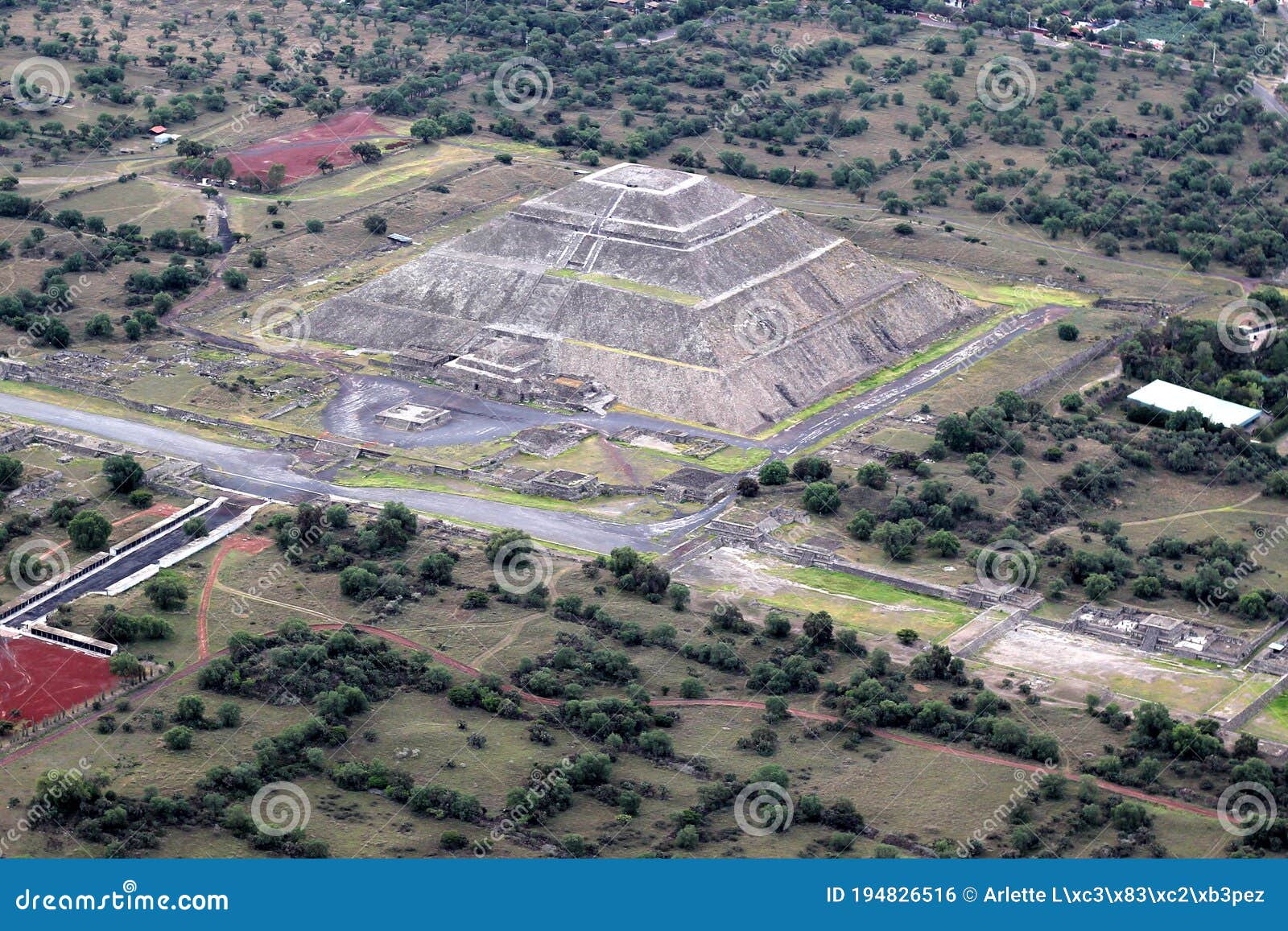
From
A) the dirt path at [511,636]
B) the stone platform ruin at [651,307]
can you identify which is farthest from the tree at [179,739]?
the stone platform ruin at [651,307]

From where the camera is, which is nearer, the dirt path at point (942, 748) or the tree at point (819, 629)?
the dirt path at point (942, 748)

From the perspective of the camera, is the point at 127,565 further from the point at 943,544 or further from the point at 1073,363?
the point at 1073,363

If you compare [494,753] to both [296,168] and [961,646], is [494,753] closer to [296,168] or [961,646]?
[961,646]

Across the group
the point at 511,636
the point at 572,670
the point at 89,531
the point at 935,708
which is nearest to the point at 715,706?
the point at 572,670

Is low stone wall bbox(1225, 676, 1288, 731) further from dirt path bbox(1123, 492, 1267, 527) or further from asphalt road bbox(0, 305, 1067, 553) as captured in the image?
asphalt road bbox(0, 305, 1067, 553)

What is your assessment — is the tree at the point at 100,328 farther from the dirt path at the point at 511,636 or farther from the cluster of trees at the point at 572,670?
the cluster of trees at the point at 572,670

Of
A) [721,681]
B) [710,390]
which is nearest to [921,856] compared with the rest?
[721,681]
